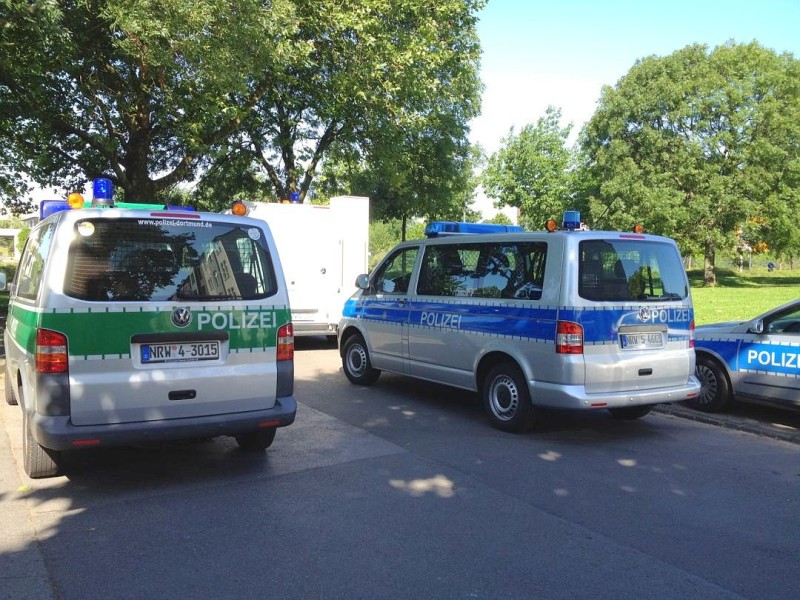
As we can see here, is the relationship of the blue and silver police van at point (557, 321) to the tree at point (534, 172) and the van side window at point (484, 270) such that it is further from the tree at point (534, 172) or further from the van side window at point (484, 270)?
the tree at point (534, 172)

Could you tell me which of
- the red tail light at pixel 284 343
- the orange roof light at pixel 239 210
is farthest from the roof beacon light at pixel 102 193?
the red tail light at pixel 284 343

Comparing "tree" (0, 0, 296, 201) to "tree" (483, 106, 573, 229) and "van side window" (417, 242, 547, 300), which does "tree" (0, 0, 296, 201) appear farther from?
"tree" (483, 106, 573, 229)

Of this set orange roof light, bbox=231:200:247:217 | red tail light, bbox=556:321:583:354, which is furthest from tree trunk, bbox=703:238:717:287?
orange roof light, bbox=231:200:247:217

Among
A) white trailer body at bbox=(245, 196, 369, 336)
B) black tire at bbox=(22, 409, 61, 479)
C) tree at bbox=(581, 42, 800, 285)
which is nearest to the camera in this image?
black tire at bbox=(22, 409, 61, 479)

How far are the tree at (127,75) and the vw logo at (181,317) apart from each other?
7.06m

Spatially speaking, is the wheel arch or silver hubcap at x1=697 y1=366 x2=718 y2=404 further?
silver hubcap at x1=697 y1=366 x2=718 y2=404

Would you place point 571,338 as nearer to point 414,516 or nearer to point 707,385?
point 414,516

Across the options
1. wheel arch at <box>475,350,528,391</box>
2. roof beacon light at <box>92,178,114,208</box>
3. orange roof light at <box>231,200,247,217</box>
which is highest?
roof beacon light at <box>92,178,114,208</box>

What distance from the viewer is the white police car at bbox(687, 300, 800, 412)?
7.04 metres

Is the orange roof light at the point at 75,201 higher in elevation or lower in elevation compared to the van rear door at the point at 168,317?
higher

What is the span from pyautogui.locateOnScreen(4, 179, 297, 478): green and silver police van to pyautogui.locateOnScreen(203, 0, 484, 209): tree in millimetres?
8891

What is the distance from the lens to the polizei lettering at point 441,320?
288 inches

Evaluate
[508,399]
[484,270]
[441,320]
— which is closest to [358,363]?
[441,320]

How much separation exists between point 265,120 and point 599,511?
16.7 meters
